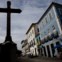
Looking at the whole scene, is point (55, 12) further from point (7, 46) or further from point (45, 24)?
point (7, 46)

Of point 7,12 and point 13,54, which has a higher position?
point 7,12

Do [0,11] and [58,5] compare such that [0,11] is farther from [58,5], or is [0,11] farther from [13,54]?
[58,5]

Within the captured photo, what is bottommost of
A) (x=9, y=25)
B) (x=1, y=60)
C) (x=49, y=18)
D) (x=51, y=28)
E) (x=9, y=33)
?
(x=1, y=60)

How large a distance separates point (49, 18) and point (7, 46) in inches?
1024

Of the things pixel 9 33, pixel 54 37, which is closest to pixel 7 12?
pixel 9 33

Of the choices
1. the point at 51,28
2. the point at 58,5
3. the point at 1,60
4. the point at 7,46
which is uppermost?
the point at 58,5

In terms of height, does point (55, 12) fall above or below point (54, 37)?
above

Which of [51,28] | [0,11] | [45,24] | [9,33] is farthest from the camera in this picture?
[45,24]

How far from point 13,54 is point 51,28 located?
24713 millimetres

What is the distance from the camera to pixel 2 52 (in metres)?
5.73

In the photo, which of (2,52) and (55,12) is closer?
(2,52)

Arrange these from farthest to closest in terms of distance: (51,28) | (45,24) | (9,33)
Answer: (45,24)
(51,28)
(9,33)

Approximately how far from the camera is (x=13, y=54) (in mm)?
5754

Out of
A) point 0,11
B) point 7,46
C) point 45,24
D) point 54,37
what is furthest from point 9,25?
point 45,24
